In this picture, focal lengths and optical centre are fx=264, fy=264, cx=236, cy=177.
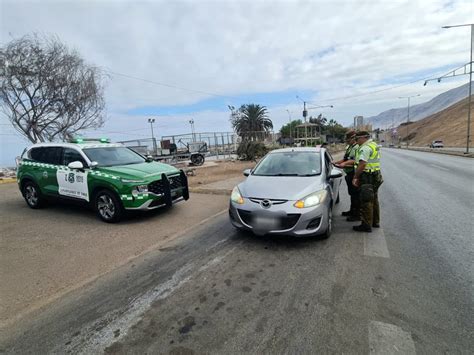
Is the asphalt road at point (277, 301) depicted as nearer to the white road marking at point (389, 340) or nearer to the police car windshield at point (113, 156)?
the white road marking at point (389, 340)

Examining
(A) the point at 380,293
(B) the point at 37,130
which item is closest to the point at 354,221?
(A) the point at 380,293

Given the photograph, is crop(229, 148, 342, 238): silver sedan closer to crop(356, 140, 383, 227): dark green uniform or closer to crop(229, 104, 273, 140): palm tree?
crop(356, 140, 383, 227): dark green uniform

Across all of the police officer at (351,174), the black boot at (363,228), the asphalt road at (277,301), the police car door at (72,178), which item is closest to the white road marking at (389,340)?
the asphalt road at (277,301)

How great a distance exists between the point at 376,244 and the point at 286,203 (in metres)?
1.66

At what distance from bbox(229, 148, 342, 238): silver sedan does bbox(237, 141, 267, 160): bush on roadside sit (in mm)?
17656

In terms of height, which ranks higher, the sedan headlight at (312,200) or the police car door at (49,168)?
the police car door at (49,168)

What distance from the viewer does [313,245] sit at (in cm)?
420

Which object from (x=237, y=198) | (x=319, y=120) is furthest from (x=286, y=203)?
(x=319, y=120)

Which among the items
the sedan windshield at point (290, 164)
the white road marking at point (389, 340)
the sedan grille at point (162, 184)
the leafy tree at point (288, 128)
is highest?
the leafy tree at point (288, 128)

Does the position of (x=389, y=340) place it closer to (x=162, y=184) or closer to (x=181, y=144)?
(x=162, y=184)

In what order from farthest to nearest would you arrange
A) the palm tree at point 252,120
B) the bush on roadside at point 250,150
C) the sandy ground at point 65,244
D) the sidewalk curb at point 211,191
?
the palm tree at point 252,120 → the bush on roadside at point 250,150 → the sidewalk curb at point 211,191 → the sandy ground at point 65,244

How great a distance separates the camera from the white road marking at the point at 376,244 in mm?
3894

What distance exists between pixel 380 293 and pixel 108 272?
3.45 meters

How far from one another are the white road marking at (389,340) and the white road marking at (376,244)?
1602mm
